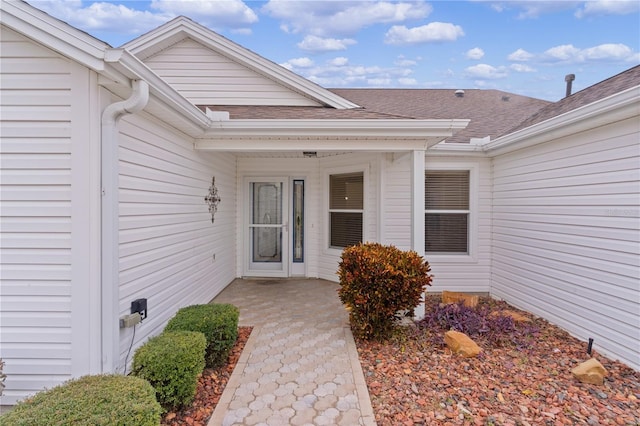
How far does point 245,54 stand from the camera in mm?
6375

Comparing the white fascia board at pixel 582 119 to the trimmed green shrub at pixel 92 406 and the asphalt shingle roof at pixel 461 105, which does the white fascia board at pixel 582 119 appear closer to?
the asphalt shingle roof at pixel 461 105


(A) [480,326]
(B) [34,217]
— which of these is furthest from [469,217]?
(B) [34,217]

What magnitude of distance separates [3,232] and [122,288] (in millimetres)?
933

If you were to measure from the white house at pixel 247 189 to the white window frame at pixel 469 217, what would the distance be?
0.09ft

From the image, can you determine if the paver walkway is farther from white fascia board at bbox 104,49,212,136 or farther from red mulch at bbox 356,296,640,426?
white fascia board at bbox 104,49,212,136

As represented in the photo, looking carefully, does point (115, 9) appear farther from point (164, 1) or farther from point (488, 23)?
point (488, 23)

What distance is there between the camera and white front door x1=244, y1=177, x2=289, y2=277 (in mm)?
7289

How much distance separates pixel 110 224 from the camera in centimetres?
261

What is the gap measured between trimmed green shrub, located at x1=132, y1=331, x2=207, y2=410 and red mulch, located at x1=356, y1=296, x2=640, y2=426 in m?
1.50

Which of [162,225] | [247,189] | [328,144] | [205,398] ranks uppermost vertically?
[328,144]

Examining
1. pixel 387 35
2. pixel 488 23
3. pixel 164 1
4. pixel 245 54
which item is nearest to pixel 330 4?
pixel 245 54

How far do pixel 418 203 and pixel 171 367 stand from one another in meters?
3.56

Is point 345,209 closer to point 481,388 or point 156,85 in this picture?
point 481,388

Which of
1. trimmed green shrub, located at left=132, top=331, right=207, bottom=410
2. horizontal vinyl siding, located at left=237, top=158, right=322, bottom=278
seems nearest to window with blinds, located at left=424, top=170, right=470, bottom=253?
horizontal vinyl siding, located at left=237, top=158, right=322, bottom=278
